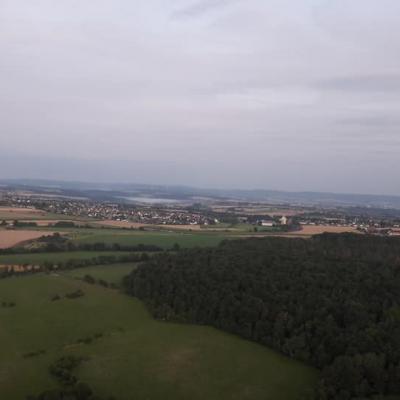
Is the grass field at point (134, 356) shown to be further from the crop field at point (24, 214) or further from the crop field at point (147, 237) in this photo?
the crop field at point (24, 214)

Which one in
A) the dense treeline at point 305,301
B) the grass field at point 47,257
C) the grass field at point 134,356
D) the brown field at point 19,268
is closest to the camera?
the grass field at point 134,356

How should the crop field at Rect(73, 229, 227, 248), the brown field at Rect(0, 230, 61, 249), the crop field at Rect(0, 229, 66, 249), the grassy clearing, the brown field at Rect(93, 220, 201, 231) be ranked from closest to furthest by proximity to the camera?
Result: 1. the grassy clearing
2. the brown field at Rect(0, 230, 61, 249)
3. the crop field at Rect(0, 229, 66, 249)
4. the crop field at Rect(73, 229, 227, 248)
5. the brown field at Rect(93, 220, 201, 231)

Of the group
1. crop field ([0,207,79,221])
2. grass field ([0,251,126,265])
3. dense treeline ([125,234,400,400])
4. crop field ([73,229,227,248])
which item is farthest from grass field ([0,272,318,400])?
crop field ([0,207,79,221])

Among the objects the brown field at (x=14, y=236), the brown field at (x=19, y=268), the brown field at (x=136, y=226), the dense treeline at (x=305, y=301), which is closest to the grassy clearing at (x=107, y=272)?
the dense treeline at (x=305, y=301)

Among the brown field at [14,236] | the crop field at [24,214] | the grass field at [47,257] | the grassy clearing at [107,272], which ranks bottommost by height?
the grassy clearing at [107,272]

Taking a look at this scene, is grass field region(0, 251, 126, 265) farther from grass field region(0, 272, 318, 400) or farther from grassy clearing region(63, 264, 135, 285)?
grass field region(0, 272, 318, 400)

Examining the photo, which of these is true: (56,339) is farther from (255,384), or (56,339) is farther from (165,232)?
(165,232)
